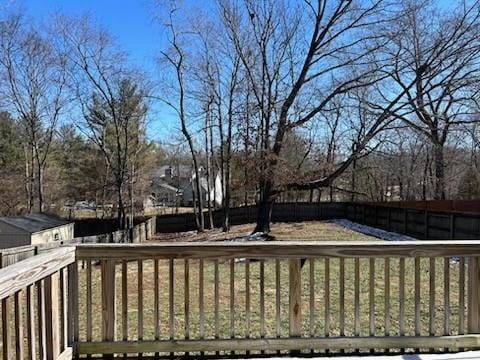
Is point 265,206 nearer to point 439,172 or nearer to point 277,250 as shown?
point 439,172

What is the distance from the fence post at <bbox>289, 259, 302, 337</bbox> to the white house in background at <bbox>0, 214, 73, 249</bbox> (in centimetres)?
1662

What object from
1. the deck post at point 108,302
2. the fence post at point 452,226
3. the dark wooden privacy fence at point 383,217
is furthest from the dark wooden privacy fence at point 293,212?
the deck post at point 108,302

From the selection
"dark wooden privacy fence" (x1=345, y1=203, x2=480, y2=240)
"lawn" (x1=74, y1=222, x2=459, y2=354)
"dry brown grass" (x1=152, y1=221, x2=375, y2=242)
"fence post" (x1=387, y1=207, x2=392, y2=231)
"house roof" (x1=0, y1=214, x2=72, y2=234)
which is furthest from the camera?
"fence post" (x1=387, y1=207, x2=392, y2=231)

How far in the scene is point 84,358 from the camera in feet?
9.69

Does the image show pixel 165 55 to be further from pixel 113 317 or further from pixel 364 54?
pixel 113 317

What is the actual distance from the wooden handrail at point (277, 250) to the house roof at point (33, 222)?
1647cm

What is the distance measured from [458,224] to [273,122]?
766 centimetres

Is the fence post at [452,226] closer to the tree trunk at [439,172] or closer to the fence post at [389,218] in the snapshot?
the fence post at [389,218]

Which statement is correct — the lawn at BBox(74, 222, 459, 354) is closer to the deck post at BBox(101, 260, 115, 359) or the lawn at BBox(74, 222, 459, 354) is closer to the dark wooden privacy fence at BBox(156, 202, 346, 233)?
the deck post at BBox(101, 260, 115, 359)

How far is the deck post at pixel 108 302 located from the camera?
2.94 m

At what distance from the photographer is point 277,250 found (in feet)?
9.60

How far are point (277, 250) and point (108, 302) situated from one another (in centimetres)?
116

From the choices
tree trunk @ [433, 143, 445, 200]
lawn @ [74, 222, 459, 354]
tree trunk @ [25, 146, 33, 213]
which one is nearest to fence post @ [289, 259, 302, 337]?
lawn @ [74, 222, 459, 354]

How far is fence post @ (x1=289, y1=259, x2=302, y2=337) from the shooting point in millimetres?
2982
